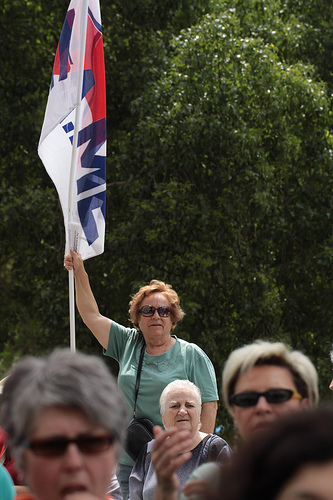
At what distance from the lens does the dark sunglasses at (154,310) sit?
4730 millimetres

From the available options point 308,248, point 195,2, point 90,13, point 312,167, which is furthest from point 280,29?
point 90,13

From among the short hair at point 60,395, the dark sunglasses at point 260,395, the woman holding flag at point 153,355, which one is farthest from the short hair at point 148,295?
the short hair at point 60,395

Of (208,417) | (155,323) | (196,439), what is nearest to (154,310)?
(155,323)

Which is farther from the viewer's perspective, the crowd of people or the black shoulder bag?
the black shoulder bag

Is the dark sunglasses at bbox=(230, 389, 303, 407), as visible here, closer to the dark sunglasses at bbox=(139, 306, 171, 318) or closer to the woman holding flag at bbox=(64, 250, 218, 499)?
the woman holding flag at bbox=(64, 250, 218, 499)

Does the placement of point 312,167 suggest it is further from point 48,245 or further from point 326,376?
point 48,245

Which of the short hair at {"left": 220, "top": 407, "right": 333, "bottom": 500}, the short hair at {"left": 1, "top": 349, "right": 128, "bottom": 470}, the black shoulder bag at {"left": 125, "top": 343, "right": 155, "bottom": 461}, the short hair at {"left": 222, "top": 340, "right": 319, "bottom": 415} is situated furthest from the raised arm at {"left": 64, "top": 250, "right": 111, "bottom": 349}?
the short hair at {"left": 220, "top": 407, "right": 333, "bottom": 500}

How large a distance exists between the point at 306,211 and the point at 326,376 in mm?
2383

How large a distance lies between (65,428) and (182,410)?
2.18 m

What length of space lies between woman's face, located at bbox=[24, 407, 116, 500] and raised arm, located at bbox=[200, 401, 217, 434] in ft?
8.99

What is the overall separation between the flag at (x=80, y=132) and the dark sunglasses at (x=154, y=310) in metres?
1.05

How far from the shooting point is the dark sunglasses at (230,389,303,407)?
2.16 metres

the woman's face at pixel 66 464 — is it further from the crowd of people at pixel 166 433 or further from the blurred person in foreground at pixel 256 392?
the blurred person in foreground at pixel 256 392

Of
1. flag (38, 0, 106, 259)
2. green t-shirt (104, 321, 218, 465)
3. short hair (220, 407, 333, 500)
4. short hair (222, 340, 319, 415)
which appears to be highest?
flag (38, 0, 106, 259)
